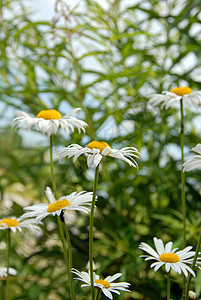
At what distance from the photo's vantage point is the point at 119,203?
0.76 meters

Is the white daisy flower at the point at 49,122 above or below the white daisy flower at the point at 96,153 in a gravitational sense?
above

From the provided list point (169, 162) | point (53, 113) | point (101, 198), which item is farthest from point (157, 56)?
point (53, 113)

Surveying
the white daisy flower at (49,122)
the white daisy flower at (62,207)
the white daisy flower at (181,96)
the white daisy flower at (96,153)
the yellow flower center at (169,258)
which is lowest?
the yellow flower center at (169,258)

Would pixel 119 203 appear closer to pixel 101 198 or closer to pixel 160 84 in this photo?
pixel 101 198

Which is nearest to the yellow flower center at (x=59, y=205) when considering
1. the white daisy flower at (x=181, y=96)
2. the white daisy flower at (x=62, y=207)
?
the white daisy flower at (x=62, y=207)

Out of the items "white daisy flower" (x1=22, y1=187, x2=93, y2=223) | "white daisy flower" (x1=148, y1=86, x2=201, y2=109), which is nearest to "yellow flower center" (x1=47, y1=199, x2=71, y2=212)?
"white daisy flower" (x1=22, y1=187, x2=93, y2=223)

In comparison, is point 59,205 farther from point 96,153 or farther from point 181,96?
point 181,96

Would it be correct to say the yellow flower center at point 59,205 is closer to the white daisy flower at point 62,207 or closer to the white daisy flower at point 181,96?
Result: the white daisy flower at point 62,207

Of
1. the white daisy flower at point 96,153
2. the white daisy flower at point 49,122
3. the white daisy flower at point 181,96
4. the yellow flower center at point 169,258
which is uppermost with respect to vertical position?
the white daisy flower at point 181,96

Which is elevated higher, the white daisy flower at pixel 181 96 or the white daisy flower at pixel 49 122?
the white daisy flower at pixel 181 96

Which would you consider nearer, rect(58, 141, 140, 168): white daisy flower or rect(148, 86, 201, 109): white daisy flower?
rect(58, 141, 140, 168): white daisy flower

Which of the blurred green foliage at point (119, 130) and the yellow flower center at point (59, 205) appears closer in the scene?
the yellow flower center at point (59, 205)

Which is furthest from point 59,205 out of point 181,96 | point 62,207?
point 181,96

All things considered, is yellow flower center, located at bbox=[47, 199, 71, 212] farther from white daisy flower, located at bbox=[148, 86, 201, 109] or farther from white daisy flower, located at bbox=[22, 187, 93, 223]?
white daisy flower, located at bbox=[148, 86, 201, 109]
